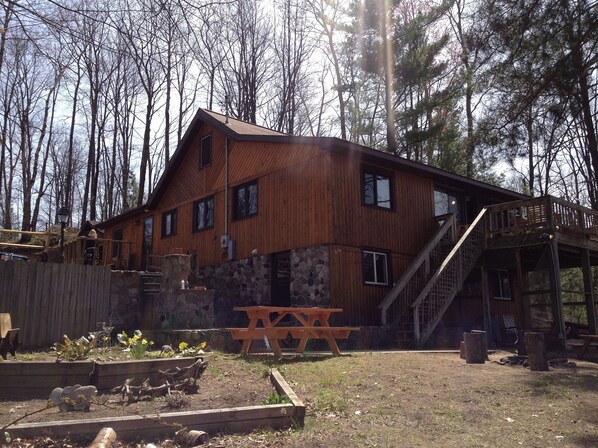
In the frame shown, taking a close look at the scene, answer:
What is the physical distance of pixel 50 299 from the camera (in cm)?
1040

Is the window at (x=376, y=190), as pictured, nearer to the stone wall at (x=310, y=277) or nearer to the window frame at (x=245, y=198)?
the stone wall at (x=310, y=277)

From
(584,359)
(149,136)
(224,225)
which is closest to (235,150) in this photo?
(224,225)

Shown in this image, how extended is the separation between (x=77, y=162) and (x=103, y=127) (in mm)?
6617

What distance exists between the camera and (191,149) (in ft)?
65.6

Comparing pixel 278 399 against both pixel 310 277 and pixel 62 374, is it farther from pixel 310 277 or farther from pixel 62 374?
pixel 310 277

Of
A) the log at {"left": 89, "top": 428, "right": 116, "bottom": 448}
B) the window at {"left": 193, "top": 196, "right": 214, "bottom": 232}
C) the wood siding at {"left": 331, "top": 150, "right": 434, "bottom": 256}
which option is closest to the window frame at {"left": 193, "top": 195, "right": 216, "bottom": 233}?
the window at {"left": 193, "top": 196, "right": 214, "bottom": 232}

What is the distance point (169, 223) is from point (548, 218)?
45.3 ft

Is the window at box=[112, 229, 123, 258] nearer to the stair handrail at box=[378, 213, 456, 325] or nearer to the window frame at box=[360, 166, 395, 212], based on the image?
the window frame at box=[360, 166, 395, 212]

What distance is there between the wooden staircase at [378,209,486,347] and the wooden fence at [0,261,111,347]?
6.74m

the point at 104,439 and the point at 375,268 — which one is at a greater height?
the point at 375,268

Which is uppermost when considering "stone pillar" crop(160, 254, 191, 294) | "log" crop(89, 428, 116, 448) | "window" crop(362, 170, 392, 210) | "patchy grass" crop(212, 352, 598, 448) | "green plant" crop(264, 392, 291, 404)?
"window" crop(362, 170, 392, 210)

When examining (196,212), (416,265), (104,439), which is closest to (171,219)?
(196,212)

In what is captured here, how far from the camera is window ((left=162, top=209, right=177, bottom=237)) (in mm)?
20625

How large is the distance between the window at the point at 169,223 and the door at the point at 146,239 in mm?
1025
